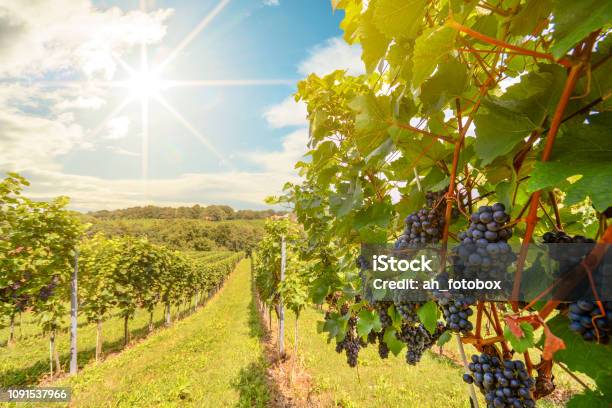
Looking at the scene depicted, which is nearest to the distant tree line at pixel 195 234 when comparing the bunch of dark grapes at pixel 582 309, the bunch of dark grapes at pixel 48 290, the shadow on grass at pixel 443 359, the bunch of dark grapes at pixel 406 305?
the bunch of dark grapes at pixel 48 290

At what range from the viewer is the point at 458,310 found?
2.96 feet

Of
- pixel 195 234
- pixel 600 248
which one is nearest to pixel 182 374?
pixel 600 248

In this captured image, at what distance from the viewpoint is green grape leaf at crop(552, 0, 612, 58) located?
49 cm

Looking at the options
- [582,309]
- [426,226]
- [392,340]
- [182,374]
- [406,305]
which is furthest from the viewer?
[182,374]

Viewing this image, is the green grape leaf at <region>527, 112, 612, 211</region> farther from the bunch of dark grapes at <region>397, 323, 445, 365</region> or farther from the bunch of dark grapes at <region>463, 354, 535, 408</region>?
the bunch of dark grapes at <region>397, 323, 445, 365</region>

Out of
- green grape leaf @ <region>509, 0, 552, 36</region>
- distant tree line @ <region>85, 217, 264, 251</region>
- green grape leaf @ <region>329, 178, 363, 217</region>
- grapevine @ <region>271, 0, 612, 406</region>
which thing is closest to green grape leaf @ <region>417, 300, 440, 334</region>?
grapevine @ <region>271, 0, 612, 406</region>

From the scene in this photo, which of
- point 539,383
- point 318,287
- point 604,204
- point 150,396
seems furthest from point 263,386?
point 604,204

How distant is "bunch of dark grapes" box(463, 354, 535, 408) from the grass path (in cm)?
830

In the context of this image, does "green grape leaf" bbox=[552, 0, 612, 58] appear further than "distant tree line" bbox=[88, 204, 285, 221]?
No

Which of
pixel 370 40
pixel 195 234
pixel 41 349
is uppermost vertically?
pixel 370 40

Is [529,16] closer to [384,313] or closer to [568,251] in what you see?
[568,251]

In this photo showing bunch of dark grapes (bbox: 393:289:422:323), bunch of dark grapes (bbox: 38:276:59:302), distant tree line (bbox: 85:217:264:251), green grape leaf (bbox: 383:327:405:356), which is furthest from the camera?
distant tree line (bbox: 85:217:264:251)

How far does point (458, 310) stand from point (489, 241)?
253 millimetres

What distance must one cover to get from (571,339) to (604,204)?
542 millimetres
